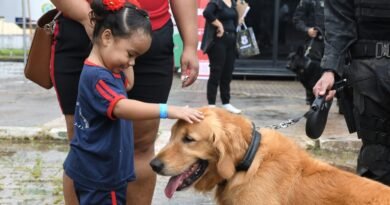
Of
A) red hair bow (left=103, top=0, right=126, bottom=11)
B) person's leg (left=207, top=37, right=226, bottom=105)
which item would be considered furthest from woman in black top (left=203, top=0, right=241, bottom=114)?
red hair bow (left=103, top=0, right=126, bottom=11)

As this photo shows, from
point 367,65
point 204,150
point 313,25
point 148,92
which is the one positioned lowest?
point 313,25

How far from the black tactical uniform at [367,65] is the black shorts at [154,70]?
1030 mm

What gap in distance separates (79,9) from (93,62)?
27 cm

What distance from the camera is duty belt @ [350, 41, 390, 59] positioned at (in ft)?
10.9

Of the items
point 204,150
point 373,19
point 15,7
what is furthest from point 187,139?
point 15,7

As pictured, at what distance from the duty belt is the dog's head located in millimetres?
952

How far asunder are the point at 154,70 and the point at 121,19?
1.65ft

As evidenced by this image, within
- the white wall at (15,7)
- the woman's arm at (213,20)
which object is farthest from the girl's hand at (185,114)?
the white wall at (15,7)

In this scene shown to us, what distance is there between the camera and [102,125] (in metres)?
2.87

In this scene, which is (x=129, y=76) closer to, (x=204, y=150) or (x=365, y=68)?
(x=204, y=150)

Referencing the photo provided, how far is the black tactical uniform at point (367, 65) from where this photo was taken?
10.9 ft

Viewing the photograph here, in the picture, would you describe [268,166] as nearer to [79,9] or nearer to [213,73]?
[79,9]

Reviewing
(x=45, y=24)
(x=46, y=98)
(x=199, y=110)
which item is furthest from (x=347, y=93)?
(x=46, y=98)

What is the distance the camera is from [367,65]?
339cm
